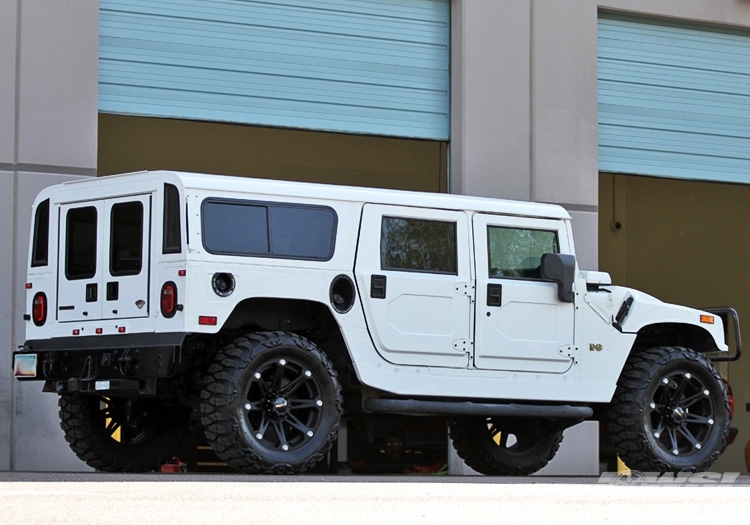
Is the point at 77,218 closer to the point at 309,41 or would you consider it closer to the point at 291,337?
the point at 291,337

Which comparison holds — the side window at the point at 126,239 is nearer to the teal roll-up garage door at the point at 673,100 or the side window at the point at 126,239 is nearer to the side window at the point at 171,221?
the side window at the point at 171,221

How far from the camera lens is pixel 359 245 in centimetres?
1087

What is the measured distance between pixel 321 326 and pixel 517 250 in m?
1.77

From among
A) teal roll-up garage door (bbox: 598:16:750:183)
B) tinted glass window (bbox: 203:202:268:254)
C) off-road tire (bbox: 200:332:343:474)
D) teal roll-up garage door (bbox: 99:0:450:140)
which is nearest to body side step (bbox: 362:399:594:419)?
off-road tire (bbox: 200:332:343:474)

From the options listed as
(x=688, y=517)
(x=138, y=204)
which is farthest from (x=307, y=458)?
(x=688, y=517)

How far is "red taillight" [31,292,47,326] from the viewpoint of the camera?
10.9 m

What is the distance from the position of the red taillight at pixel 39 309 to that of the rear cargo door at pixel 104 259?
14cm

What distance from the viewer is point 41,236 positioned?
11.1 meters

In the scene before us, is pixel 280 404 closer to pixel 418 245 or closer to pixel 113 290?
pixel 113 290

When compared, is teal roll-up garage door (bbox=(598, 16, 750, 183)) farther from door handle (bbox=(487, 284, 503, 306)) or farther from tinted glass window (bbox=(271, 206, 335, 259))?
tinted glass window (bbox=(271, 206, 335, 259))

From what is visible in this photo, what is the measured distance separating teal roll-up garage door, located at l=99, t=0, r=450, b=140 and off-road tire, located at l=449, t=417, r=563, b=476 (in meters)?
3.81

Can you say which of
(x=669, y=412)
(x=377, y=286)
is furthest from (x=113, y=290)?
(x=669, y=412)

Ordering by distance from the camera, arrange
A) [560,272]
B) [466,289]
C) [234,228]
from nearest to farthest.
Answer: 1. [234,228]
2. [466,289]
3. [560,272]

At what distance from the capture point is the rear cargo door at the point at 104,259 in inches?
409
